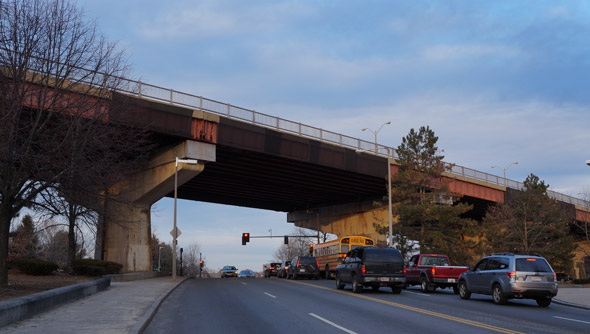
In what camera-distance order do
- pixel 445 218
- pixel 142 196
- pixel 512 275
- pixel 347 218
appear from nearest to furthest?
pixel 512 275 → pixel 142 196 → pixel 445 218 → pixel 347 218

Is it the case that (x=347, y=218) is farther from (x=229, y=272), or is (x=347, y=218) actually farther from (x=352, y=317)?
(x=352, y=317)

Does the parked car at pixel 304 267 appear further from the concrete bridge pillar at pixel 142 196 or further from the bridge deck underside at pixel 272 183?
the concrete bridge pillar at pixel 142 196

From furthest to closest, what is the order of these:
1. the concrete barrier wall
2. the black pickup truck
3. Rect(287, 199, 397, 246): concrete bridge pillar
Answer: Rect(287, 199, 397, 246): concrete bridge pillar
the black pickup truck
the concrete barrier wall

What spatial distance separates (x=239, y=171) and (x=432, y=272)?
24.5m

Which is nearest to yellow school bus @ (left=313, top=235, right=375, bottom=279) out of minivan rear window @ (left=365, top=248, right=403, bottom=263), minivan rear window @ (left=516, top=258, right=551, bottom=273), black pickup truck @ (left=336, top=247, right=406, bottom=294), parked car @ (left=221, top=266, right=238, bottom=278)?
black pickup truck @ (left=336, top=247, right=406, bottom=294)

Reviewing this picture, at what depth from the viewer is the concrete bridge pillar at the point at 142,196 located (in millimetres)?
36125

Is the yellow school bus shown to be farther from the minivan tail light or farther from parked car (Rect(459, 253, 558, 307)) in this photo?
the minivan tail light

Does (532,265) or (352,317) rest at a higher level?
(532,265)

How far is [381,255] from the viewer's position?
71.2ft

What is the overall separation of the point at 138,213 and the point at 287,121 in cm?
1335

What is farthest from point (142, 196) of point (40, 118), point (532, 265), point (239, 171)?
point (532, 265)

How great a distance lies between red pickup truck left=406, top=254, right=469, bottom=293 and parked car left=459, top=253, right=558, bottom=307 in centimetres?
492

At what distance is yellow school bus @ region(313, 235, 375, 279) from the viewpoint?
39125mm

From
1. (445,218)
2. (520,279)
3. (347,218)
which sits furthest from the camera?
(347,218)
